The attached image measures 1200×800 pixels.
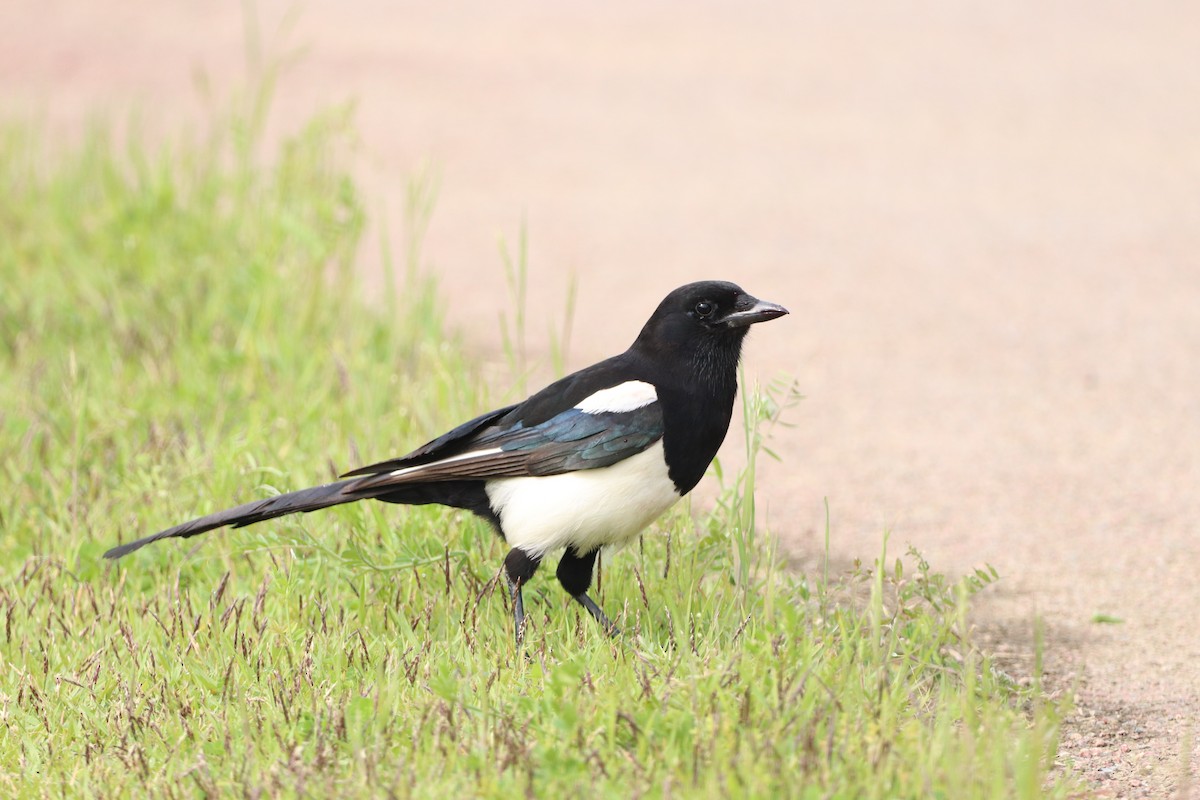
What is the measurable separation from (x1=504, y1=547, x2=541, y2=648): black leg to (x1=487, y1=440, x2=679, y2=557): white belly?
0.02 metres

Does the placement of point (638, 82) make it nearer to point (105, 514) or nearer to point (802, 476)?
point (802, 476)

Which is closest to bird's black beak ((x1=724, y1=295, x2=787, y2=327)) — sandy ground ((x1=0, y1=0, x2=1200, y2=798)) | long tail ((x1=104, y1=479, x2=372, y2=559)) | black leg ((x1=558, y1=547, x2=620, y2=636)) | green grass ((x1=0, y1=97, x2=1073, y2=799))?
green grass ((x1=0, y1=97, x2=1073, y2=799))

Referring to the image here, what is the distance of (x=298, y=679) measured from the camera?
12.7ft

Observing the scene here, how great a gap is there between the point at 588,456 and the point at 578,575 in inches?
14.7

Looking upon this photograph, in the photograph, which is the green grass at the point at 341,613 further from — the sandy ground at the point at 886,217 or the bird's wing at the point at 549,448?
the sandy ground at the point at 886,217

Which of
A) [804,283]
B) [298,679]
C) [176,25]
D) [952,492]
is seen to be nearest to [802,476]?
[952,492]

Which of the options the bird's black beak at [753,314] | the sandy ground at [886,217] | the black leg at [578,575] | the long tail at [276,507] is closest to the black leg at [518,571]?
the black leg at [578,575]

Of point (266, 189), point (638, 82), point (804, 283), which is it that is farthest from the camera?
point (638, 82)

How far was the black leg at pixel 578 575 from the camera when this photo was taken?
428 cm

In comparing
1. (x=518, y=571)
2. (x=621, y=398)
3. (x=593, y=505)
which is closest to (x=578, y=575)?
(x=518, y=571)

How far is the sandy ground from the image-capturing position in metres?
5.52

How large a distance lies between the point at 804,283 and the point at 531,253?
1.52 metres

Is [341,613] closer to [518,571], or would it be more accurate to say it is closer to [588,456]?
[518,571]

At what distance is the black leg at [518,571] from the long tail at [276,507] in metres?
0.39
